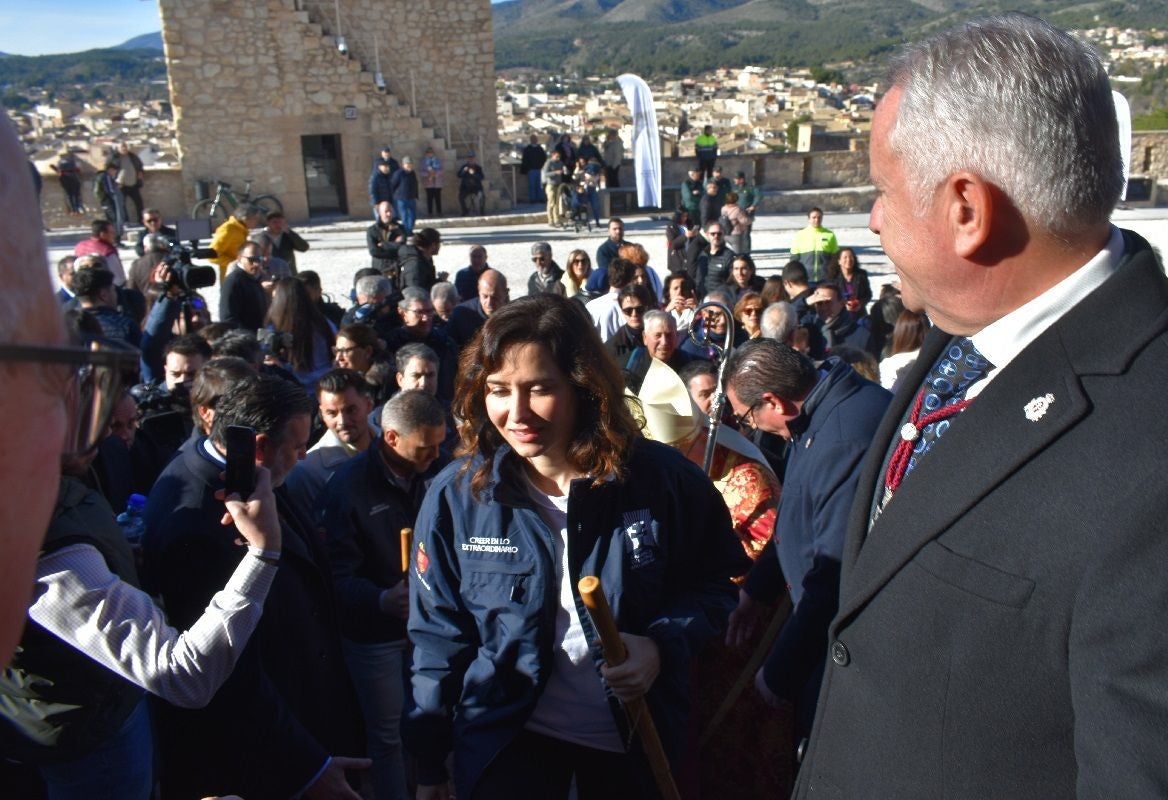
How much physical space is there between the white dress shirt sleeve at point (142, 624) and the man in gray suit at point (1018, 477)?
1.44m

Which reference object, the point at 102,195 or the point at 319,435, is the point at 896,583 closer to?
the point at 319,435

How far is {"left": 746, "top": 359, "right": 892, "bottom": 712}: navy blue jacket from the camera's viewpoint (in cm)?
267

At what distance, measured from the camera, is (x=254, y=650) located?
256 cm

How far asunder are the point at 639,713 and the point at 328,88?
19.3m

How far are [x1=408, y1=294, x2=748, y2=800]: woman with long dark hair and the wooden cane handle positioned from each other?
0.13 ft

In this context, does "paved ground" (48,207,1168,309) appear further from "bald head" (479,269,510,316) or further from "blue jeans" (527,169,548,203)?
"bald head" (479,269,510,316)

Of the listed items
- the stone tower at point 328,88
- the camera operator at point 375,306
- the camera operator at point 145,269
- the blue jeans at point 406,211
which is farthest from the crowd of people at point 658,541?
the stone tower at point 328,88

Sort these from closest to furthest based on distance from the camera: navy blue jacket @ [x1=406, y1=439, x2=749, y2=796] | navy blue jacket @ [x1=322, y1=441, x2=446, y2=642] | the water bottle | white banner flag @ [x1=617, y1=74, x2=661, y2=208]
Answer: navy blue jacket @ [x1=406, y1=439, x2=749, y2=796], the water bottle, navy blue jacket @ [x1=322, y1=441, x2=446, y2=642], white banner flag @ [x1=617, y1=74, x2=661, y2=208]

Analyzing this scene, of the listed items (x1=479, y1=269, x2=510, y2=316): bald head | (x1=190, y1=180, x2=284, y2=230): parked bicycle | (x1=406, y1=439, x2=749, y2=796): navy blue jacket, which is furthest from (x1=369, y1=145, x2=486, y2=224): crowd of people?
(x1=406, y1=439, x2=749, y2=796): navy blue jacket

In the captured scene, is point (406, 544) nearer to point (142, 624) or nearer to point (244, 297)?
point (142, 624)

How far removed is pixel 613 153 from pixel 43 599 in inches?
770

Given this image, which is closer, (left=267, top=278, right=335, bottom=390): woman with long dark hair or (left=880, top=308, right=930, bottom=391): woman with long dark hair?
(left=880, top=308, right=930, bottom=391): woman with long dark hair

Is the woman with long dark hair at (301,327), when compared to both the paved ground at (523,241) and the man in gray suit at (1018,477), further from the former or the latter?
the paved ground at (523,241)

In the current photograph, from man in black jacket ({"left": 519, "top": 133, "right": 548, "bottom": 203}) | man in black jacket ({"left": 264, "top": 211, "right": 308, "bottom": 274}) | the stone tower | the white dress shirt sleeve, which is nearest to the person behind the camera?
the white dress shirt sleeve
